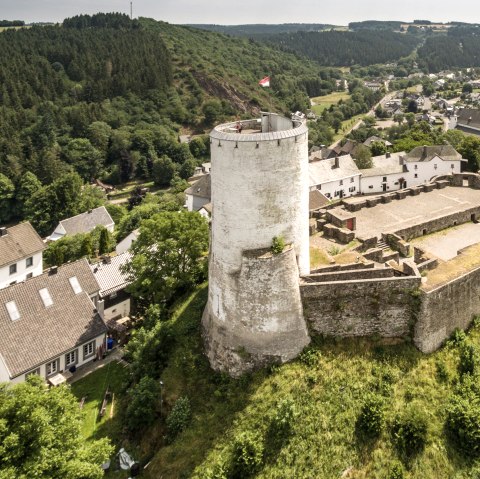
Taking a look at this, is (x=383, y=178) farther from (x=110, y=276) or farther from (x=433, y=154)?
(x=110, y=276)

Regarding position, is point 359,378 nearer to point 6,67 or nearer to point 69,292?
point 69,292

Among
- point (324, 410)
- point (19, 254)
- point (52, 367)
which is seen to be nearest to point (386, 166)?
point (19, 254)

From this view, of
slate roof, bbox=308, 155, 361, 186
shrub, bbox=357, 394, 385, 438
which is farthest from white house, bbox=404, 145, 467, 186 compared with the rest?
shrub, bbox=357, 394, 385, 438

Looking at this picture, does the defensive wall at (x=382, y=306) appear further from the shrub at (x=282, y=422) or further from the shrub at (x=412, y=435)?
the shrub at (x=282, y=422)

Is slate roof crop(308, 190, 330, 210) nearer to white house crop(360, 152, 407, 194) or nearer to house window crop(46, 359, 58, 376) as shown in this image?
white house crop(360, 152, 407, 194)

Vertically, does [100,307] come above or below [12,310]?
below

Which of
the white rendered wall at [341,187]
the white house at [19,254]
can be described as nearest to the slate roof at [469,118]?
the white rendered wall at [341,187]
